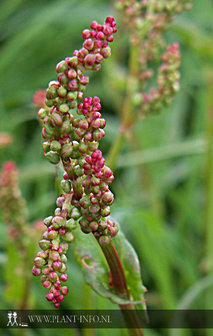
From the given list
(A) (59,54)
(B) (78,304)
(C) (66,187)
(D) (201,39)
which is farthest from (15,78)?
(C) (66,187)

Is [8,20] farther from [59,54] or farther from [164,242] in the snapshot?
[164,242]

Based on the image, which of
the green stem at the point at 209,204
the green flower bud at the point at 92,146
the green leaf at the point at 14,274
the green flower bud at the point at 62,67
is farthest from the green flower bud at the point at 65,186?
the green stem at the point at 209,204

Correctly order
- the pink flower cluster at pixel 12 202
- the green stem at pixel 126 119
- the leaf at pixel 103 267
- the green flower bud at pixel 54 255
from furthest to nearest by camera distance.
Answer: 1. the green stem at pixel 126 119
2. the pink flower cluster at pixel 12 202
3. the leaf at pixel 103 267
4. the green flower bud at pixel 54 255

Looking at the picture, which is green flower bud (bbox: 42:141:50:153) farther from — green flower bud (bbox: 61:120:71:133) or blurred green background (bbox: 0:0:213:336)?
blurred green background (bbox: 0:0:213:336)

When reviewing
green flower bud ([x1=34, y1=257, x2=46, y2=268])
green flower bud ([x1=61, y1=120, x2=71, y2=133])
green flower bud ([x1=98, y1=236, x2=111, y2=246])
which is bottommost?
green flower bud ([x1=34, y1=257, x2=46, y2=268])

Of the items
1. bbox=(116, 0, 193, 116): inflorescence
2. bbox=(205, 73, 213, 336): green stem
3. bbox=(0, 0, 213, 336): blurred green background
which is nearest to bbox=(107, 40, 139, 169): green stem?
bbox=(116, 0, 193, 116): inflorescence

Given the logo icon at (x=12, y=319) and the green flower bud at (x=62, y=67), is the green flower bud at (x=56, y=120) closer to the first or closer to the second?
the green flower bud at (x=62, y=67)
